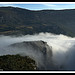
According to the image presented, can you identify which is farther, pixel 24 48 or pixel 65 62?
pixel 65 62

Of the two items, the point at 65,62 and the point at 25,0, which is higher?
the point at 25,0

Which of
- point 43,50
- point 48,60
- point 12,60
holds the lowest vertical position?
point 48,60

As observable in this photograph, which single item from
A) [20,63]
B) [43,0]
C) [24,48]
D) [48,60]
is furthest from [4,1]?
[48,60]

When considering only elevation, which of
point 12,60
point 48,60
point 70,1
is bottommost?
point 48,60

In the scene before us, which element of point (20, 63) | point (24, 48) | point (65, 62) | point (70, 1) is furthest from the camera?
point (65, 62)

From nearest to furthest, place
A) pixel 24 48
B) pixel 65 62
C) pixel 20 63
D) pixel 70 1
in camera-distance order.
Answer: pixel 70 1 → pixel 20 63 → pixel 24 48 → pixel 65 62

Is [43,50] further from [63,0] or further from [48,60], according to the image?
[63,0]

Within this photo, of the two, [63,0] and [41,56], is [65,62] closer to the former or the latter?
[41,56]

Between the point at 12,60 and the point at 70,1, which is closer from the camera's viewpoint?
the point at 70,1

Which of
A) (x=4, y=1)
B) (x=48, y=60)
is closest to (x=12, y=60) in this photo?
(x=4, y=1)
